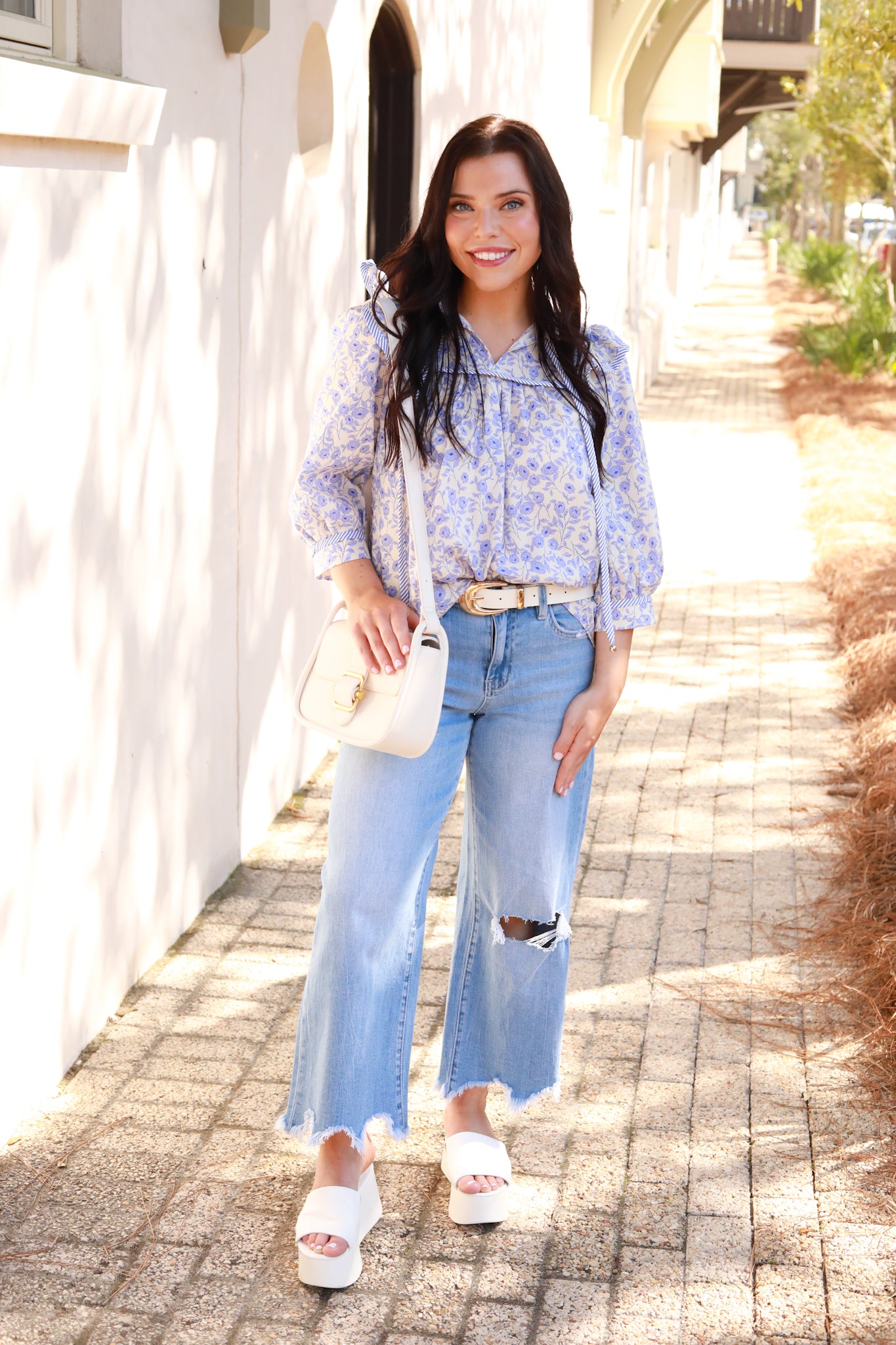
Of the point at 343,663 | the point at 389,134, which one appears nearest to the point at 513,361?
the point at 343,663

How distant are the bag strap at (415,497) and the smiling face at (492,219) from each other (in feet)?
0.54

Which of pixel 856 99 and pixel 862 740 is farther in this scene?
pixel 856 99

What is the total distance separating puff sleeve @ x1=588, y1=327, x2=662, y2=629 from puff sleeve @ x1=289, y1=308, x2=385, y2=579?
0.40 m

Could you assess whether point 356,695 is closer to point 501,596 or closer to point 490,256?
point 501,596

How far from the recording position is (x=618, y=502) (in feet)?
8.55

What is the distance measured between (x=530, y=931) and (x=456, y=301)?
1096mm

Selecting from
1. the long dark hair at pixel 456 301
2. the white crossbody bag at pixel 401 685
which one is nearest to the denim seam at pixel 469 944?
the white crossbody bag at pixel 401 685

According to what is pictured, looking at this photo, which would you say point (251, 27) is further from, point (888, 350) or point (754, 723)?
point (888, 350)

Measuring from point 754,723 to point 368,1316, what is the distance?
4025 millimetres

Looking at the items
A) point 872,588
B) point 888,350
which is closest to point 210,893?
point 872,588

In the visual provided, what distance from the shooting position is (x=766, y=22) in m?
22.3

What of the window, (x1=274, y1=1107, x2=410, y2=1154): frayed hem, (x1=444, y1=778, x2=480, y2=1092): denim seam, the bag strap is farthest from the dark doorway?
(x1=274, y1=1107, x2=410, y2=1154): frayed hem

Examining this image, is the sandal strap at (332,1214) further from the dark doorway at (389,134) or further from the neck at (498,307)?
the dark doorway at (389,134)

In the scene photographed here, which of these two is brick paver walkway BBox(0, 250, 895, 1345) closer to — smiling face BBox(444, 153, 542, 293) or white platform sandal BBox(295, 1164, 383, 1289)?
white platform sandal BBox(295, 1164, 383, 1289)
